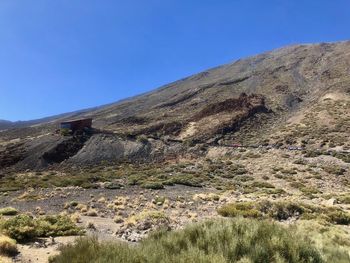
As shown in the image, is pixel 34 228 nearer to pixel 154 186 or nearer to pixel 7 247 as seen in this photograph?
pixel 7 247

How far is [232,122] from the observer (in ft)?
233

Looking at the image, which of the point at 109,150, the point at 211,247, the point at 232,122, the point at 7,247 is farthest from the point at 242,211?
the point at 232,122

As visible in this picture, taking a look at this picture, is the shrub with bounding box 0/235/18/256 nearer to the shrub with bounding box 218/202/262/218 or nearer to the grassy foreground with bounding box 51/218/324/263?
the grassy foreground with bounding box 51/218/324/263

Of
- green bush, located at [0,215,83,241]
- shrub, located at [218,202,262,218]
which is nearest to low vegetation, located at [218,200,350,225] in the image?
shrub, located at [218,202,262,218]

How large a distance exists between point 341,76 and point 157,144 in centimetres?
5644

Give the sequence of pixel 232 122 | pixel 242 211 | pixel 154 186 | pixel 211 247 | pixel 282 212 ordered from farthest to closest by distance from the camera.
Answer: pixel 232 122
pixel 154 186
pixel 282 212
pixel 242 211
pixel 211 247

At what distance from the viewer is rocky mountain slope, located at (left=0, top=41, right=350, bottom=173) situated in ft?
173

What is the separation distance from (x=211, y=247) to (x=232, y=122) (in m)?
63.4

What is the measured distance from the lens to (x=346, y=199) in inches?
940

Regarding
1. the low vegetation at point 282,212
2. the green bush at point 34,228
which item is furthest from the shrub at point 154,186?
the green bush at point 34,228

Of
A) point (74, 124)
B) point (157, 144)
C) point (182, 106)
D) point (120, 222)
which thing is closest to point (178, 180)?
point (120, 222)

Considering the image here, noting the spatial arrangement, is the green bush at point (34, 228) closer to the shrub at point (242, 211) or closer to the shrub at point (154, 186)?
the shrub at point (242, 211)

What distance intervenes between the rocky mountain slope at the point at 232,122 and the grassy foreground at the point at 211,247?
4194 centimetres

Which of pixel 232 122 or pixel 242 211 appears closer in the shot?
pixel 242 211
